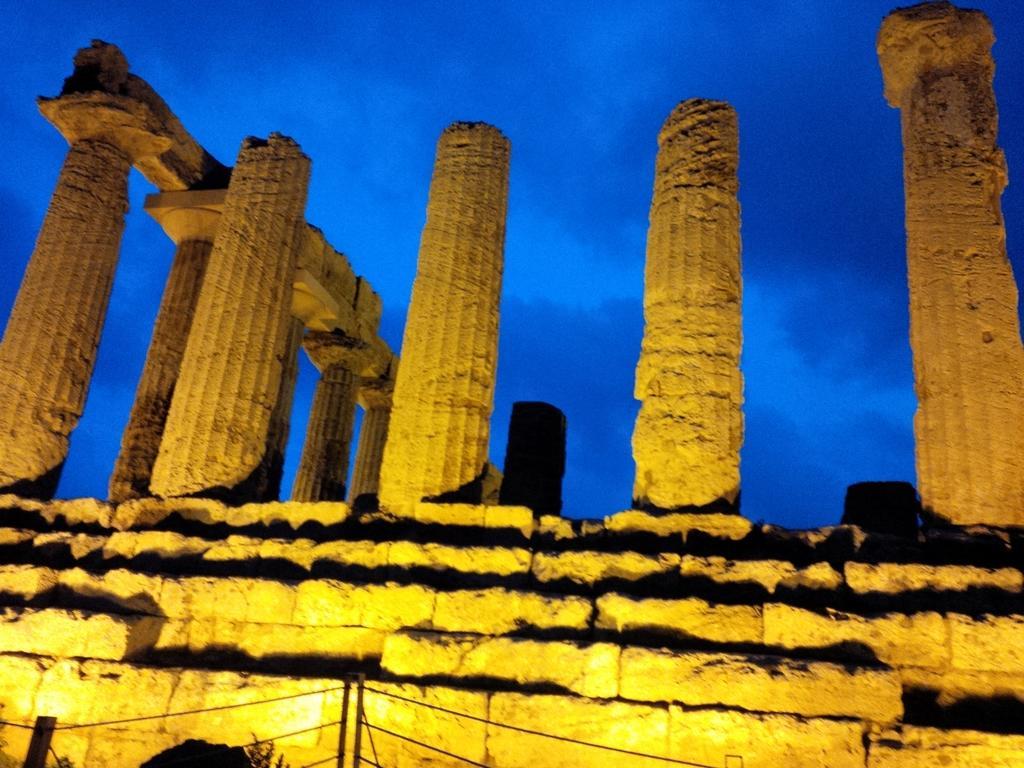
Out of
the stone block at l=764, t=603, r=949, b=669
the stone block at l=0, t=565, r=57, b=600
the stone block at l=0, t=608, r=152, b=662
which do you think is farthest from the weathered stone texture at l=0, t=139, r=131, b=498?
the stone block at l=764, t=603, r=949, b=669

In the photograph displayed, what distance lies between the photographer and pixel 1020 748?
213 inches

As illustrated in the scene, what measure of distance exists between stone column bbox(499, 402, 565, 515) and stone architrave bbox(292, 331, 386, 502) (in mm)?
5138

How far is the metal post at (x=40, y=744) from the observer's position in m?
4.72

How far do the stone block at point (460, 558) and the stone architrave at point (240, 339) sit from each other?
125 inches

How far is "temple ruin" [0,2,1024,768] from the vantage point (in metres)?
6.23

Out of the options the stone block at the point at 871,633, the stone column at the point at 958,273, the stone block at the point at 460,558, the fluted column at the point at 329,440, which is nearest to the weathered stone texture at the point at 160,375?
the fluted column at the point at 329,440

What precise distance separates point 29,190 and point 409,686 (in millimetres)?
135865

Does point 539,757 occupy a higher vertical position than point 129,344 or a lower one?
lower

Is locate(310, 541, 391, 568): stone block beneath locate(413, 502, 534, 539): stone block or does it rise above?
beneath

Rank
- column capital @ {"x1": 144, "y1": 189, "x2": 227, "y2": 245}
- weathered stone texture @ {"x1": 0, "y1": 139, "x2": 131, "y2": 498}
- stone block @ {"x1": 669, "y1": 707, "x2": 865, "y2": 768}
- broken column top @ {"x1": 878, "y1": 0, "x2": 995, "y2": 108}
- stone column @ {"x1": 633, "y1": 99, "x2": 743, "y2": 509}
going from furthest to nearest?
column capital @ {"x1": 144, "y1": 189, "x2": 227, "y2": 245}, weathered stone texture @ {"x1": 0, "y1": 139, "x2": 131, "y2": 498}, broken column top @ {"x1": 878, "y1": 0, "x2": 995, "y2": 108}, stone column @ {"x1": 633, "y1": 99, "x2": 743, "y2": 509}, stone block @ {"x1": 669, "y1": 707, "x2": 865, "y2": 768}

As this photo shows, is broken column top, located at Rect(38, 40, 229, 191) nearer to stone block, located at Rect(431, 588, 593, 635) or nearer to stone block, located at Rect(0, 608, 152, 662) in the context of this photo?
stone block, located at Rect(0, 608, 152, 662)

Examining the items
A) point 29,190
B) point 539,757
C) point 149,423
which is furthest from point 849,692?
point 29,190

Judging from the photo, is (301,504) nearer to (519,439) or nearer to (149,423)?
(519,439)

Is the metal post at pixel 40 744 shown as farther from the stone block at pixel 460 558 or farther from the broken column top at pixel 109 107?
the broken column top at pixel 109 107
